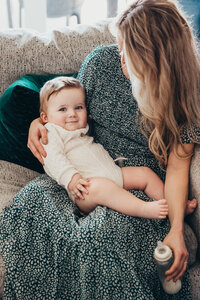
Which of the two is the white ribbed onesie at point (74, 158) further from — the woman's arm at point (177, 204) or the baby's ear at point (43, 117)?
the woman's arm at point (177, 204)

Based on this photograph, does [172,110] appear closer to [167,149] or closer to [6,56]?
[167,149]

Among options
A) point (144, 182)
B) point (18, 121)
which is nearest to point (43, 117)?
point (18, 121)

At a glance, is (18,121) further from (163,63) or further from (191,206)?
(191,206)

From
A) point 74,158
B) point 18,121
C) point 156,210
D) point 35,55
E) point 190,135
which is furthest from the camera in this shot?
point 35,55

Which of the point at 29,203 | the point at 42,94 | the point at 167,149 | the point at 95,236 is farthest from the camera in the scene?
the point at 42,94

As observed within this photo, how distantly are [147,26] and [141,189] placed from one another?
0.61 m

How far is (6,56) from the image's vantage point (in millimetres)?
1810

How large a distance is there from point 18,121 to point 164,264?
85 cm

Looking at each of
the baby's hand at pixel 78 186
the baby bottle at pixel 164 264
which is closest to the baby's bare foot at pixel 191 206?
the baby bottle at pixel 164 264

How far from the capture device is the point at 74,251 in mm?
1271

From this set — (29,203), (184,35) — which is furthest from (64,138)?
(184,35)

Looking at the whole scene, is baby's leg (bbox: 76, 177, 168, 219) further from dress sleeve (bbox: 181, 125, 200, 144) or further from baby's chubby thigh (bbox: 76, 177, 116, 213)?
dress sleeve (bbox: 181, 125, 200, 144)

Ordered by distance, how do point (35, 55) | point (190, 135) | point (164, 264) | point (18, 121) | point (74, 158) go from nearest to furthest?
point (164, 264), point (190, 135), point (74, 158), point (18, 121), point (35, 55)

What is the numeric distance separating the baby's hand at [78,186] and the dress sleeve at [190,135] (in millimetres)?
394
